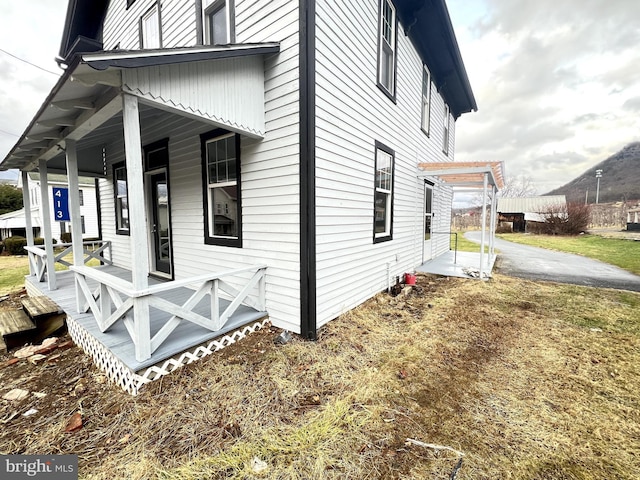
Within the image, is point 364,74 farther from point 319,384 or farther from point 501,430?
point 501,430

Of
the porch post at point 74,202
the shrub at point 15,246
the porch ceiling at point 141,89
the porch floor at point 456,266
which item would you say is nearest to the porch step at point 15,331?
the porch post at point 74,202

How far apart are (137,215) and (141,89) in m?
1.06

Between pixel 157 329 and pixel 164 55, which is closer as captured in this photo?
pixel 164 55

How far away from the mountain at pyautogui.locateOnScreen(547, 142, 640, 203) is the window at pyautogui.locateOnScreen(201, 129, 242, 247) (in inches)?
3241

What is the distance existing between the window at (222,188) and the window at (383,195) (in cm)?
246

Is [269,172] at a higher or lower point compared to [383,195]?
higher

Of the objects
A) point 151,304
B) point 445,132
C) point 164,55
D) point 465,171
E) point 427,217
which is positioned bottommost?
point 151,304

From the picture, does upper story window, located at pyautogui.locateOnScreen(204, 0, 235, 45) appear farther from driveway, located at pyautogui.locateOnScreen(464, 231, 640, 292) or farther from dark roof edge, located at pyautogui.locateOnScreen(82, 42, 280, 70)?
driveway, located at pyautogui.locateOnScreen(464, 231, 640, 292)

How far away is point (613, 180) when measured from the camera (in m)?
79.0

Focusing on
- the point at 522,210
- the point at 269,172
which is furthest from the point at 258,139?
the point at 522,210

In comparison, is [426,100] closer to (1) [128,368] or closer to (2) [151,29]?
(2) [151,29]

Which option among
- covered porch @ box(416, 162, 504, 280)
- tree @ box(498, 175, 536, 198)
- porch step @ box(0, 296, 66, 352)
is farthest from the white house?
tree @ box(498, 175, 536, 198)

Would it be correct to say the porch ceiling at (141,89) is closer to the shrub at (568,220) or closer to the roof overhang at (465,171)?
the roof overhang at (465,171)

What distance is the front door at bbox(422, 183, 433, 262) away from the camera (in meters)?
7.94
